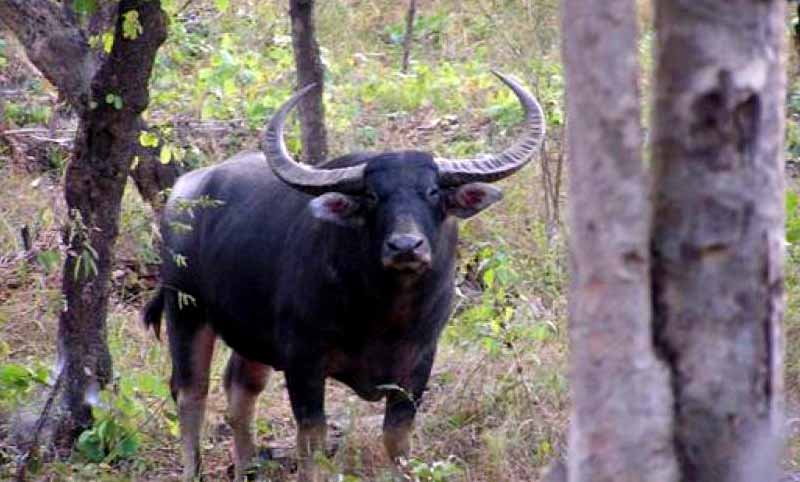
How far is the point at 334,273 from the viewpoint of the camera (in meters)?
6.70

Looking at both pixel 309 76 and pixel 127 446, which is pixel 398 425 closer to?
pixel 127 446

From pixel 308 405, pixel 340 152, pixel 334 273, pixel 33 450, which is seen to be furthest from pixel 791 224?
pixel 340 152

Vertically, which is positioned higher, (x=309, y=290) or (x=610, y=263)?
(x=610, y=263)

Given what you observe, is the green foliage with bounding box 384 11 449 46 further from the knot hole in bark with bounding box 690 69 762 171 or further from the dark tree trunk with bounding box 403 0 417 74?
the knot hole in bark with bounding box 690 69 762 171

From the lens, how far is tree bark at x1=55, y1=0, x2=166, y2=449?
6453 mm

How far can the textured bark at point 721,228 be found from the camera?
2.91 metres

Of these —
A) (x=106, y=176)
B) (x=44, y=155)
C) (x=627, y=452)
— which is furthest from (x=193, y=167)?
(x=627, y=452)

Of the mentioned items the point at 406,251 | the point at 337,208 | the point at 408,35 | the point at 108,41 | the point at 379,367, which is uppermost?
the point at 408,35

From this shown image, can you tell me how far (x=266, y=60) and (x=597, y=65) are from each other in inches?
393

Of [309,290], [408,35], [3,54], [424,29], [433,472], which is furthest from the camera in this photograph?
[424,29]

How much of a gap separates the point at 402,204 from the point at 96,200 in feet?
4.29

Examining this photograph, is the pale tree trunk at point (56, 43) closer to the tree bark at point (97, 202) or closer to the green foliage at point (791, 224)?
the tree bark at point (97, 202)

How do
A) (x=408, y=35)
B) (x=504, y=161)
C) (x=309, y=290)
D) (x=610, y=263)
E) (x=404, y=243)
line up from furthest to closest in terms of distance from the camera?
(x=408, y=35) → (x=504, y=161) → (x=309, y=290) → (x=404, y=243) → (x=610, y=263)

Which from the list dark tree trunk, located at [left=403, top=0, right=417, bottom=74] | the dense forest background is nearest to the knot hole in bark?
the dense forest background
